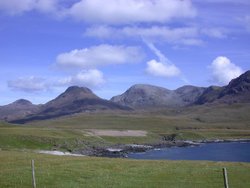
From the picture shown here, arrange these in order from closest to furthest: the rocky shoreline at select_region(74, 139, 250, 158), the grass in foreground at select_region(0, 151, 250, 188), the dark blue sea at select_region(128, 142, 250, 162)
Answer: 1. the grass in foreground at select_region(0, 151, 250, 188)
2. the dark blue sea at select_region(128, 142, 250, 162)
3. the rocky shoreline at select_region(74, 139, 250, 158)

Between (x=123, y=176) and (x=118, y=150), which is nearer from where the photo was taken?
(x=123, y=176)

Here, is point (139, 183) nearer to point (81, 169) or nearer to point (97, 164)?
point (81, 169)

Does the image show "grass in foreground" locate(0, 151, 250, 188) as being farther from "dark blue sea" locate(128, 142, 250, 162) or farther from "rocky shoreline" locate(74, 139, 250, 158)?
"rocky shoreline" locate(74, 139, 250, 158)

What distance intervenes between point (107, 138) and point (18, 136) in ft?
202

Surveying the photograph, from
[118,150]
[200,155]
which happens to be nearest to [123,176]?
[200,155]

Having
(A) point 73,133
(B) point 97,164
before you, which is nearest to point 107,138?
(A) point 73,133

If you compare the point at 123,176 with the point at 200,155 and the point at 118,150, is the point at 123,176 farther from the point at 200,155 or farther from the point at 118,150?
the point at 118,150

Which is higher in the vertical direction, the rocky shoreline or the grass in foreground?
the grass in foreground

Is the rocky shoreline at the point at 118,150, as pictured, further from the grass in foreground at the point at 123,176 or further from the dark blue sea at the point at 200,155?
the grass in foreground at the point at 123,176

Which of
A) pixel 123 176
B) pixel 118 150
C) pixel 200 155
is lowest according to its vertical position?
pixel 200 155

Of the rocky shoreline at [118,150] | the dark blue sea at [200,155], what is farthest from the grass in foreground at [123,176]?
the rocky shoreline at [118,150]

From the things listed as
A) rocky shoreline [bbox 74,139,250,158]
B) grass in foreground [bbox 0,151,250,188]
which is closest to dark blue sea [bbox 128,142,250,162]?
rocky shoreline [bbox 74,139,250,158]

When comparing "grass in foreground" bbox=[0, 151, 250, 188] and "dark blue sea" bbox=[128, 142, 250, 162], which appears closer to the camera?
"grass in foreground" bbox=[0, 151, 250, 188]

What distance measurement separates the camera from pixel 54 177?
125ft
